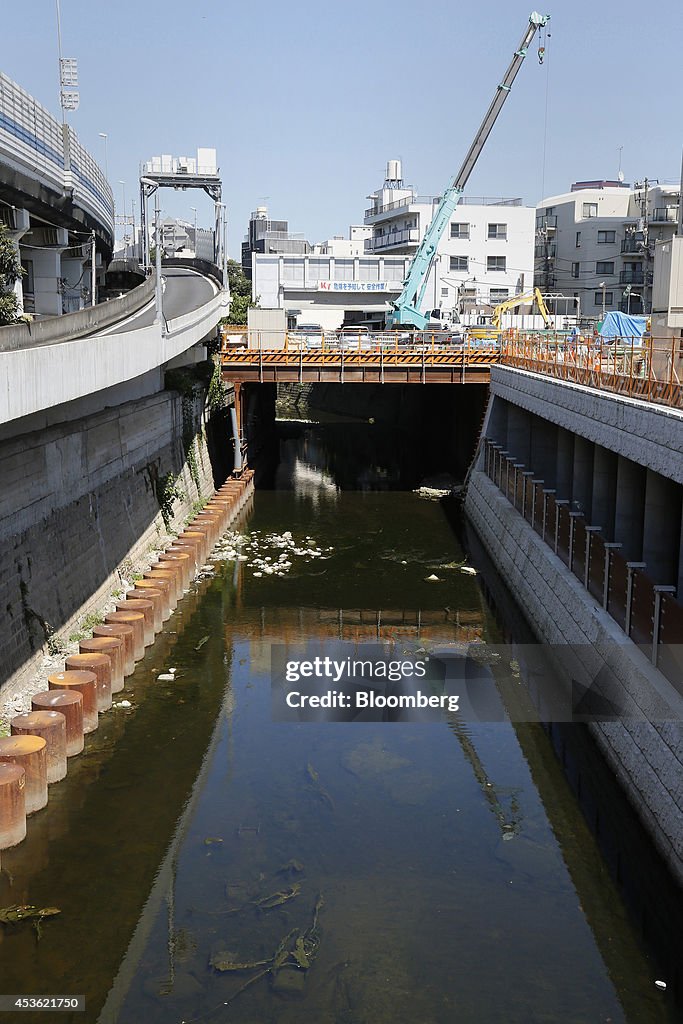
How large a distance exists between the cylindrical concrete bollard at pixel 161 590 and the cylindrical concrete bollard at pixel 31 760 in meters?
8.56

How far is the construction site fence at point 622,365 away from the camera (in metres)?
16.8

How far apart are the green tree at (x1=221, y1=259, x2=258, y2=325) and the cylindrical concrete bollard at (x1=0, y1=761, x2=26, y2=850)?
47.3 meters

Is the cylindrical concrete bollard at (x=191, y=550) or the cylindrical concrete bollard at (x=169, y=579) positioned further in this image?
the cylindrical concrete bollard at (x=191, y=550)

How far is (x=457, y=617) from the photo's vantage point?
2427 centimetres

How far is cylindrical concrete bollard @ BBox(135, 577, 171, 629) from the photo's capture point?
2272 centimetres

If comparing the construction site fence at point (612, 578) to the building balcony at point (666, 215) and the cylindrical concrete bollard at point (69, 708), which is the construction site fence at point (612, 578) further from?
the building balcony at point (666, 215)

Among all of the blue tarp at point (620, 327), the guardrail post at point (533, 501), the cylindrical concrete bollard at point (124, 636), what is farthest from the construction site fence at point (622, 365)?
the cylindrical concrete bollard at point (124, 636)

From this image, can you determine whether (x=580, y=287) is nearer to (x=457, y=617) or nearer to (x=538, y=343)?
(x=538, y=343)

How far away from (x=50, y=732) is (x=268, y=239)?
89.3 meters

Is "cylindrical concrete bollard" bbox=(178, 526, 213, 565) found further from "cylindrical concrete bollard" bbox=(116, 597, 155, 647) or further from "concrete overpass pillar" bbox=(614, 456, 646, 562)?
"concrete overpass pillar" bbox=(614, 456, 646, 562)

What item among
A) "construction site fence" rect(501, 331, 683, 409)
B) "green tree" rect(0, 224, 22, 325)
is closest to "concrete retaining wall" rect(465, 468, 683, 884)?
"construction site fence" rect(501, 331, 683, 409)

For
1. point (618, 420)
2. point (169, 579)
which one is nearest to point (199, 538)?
point (169, 579)

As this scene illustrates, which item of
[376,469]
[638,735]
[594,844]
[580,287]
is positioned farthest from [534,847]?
[580,287]

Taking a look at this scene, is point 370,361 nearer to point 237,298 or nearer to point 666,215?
point 237,298
